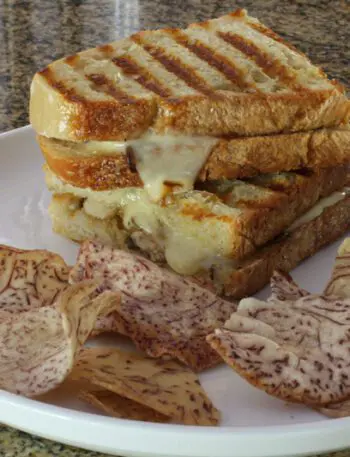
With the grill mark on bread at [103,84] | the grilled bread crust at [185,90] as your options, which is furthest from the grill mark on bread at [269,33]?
the grill mark on bread at [103,84]

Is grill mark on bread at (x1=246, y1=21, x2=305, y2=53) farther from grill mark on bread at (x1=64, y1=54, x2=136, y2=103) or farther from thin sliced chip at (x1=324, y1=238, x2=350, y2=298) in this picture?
thin sliced chip at (x1=324, y1=238, x2=350, y2=298)

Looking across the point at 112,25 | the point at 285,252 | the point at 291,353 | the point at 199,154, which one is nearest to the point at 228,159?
the point at 199,154

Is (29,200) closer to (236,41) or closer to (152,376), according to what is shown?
(236,41)

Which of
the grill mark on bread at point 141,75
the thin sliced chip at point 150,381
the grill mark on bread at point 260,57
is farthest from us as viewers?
the grill mark on bread at point 260,57

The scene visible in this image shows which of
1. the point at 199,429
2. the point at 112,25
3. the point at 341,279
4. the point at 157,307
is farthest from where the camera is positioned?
the point at 112,25

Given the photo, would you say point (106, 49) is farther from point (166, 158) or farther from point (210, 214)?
point (210, 214)

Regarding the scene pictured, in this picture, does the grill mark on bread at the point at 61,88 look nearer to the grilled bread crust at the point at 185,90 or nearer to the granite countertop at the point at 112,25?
the grilled bread crust at the point at 185,90

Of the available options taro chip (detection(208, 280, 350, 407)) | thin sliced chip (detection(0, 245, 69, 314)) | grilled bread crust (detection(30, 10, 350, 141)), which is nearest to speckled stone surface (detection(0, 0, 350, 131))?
grilled bread crust (detection(30, 10, 350, 141))
